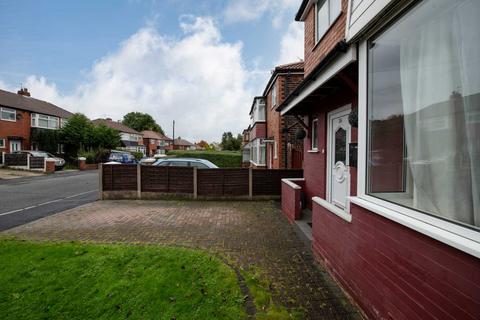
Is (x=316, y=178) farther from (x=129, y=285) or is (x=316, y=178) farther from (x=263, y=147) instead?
(x=263, y=147)

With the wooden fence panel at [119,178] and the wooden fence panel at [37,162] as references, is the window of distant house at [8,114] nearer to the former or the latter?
the wooden fence panel at [37,162]

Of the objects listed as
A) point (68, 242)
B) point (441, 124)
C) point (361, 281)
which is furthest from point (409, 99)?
point (68, 242)

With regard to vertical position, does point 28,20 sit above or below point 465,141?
above

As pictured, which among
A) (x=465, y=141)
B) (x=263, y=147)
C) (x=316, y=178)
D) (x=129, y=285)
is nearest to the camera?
(x=465, y=141)

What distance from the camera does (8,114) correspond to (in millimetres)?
26734

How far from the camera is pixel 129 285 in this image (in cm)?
334

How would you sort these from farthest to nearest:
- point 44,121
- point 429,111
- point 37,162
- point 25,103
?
point 44,121 < point 25,103 < point 37,162 < point 429,111

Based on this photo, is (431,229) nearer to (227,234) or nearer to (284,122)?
(227,234)

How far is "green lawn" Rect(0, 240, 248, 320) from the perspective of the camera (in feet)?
9.28

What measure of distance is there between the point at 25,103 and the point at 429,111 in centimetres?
4043

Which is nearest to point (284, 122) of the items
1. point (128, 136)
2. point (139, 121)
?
point (128, 136)

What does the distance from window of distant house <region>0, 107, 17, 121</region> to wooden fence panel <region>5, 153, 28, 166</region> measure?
6933 millimetres

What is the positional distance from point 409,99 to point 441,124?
0.46 metres

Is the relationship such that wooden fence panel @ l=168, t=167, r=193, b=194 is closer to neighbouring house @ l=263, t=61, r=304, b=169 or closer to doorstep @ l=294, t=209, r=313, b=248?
doorstep @ l=294, t=209, r=313, b=248
